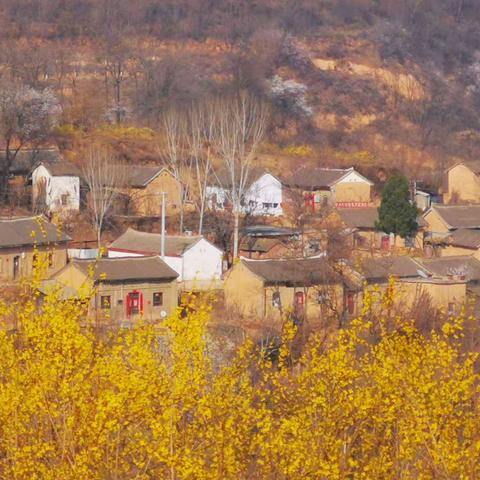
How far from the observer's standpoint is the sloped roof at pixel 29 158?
23125mm

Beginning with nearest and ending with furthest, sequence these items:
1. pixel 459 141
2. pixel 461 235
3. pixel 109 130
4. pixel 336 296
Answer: pixel 336 296, pixel 461 235, pixel 109 130, pixel 459 141

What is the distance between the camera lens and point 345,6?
3781 centimetres

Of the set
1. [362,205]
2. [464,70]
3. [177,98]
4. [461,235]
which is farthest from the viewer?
[464,70]

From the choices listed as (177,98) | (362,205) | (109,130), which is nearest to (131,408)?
(362,205)

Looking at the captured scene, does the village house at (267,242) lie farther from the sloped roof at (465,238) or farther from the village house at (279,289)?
the sloped roof at (465,238)

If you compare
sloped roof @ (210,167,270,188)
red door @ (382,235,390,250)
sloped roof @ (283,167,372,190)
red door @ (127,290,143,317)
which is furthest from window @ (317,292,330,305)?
sloped roof @ (283,167,372,190)

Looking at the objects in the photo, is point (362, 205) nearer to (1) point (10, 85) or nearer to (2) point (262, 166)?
(2) point (262, 166)

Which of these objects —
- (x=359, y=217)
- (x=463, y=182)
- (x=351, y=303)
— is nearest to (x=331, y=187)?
(x=359, y=217)

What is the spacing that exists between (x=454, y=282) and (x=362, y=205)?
673 centimetres

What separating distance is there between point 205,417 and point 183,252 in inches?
479

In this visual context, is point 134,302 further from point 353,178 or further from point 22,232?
point 353,178

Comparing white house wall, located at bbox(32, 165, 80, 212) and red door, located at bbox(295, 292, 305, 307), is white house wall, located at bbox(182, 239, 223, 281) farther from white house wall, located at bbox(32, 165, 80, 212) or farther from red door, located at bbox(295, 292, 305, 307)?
white house wall, located at bbox(32, 165, 80, 212)

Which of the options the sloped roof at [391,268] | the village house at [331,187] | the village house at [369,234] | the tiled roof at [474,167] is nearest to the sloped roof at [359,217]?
the village house at [369,234]

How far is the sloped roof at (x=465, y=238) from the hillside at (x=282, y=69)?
5717mm
